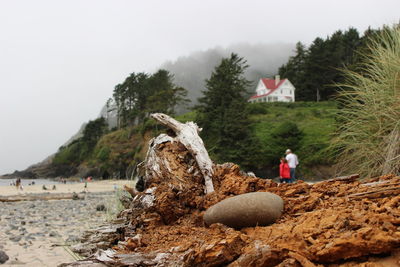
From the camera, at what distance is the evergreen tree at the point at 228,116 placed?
1390 inches

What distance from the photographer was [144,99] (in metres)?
67.9

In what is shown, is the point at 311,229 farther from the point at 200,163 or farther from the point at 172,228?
→ the point at 200,163

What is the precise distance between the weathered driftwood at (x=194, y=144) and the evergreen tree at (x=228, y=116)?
1119 inches

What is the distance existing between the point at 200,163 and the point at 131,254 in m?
1.83

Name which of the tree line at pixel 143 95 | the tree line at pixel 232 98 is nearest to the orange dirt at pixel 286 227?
the tree line at pixel 232 98

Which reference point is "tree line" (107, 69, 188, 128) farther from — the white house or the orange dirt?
the orange dirt

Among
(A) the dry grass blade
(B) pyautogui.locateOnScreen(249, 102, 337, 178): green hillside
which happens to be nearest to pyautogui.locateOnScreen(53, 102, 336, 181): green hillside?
(B) pyautogui.locateOnScreen(249, 102, 337, 178): green hillside

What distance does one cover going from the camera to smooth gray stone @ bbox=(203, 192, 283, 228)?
9.42 ft

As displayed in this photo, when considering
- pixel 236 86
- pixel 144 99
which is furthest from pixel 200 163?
pixel 144 99

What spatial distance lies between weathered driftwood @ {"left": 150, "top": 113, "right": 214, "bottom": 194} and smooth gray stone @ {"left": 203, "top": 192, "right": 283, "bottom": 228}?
3.36 feet

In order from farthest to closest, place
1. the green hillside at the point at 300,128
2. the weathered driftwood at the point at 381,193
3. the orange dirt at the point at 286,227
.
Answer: the green hillside at the point at 300,128
the weathered driftwood at the point at 381,193
the orange dirt at the point at 286,227

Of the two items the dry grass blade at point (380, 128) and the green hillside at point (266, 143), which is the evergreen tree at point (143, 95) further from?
the dry grass blade at point (380, 128)

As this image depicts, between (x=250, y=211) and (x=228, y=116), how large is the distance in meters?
35.4

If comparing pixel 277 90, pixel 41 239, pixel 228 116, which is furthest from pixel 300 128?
pixel 41 239
